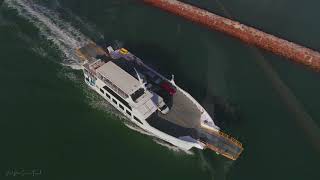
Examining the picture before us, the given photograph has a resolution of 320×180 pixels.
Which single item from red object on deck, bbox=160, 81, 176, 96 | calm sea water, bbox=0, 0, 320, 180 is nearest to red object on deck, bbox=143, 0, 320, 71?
calm sea water, bbox=0, 0, 320, 180

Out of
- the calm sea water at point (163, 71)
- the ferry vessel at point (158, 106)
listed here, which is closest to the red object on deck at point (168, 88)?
the ferry vessel at point (158, 106)

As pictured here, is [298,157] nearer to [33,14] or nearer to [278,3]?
[278,3]

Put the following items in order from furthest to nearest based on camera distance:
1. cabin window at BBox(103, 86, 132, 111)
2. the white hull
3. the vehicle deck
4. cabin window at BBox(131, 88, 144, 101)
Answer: cabin window at BBox(103, 86, 132, 111)
the vehicle deck
cabin window at BBox(131, 88, 144, 101)
the white hull

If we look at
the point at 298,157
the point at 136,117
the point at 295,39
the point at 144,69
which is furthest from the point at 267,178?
the point at 295,39

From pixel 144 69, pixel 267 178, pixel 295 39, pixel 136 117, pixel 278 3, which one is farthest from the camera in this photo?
pixel 278 3

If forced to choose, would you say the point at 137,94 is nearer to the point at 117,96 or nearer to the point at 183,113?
the point at 117,96

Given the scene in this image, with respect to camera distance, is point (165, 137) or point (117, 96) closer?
point (165, 137)

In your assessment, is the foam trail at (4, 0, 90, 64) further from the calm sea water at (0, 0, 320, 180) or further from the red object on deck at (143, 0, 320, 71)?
the red object on deck at (143, 0, 320, 71)

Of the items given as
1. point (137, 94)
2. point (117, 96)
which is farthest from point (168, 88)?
point (117, 96)
